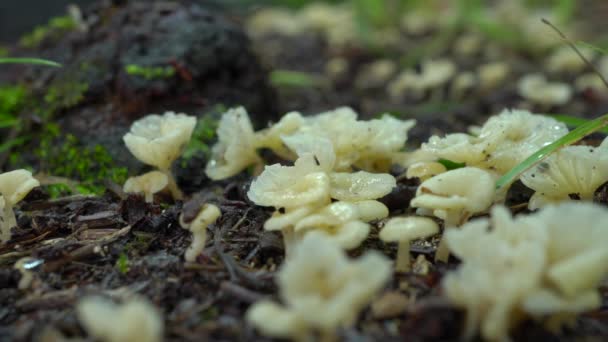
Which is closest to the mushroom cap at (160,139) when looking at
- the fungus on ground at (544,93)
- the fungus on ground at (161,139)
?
the fungus on ground at (161,139)

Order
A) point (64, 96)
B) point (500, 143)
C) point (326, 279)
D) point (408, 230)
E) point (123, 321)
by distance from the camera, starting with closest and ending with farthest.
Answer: point (123, 321) < point (326, 279) < point (408, 230) < point (500, 143) < point (64, 96)

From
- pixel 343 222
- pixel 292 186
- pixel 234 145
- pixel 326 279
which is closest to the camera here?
pixel 326 279

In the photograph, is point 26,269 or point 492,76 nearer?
point 26,269

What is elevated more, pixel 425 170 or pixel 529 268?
pixel 529 268

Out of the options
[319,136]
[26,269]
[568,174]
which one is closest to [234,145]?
[319,136]

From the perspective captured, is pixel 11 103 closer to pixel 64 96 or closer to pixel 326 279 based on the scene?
pixel 64 96

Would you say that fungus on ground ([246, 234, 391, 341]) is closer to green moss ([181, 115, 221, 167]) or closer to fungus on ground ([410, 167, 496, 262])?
fungus on ground ([410, 167, 496, 262])

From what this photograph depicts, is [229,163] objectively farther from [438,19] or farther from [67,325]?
[438,19]

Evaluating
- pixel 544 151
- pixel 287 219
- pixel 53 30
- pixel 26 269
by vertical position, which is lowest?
pixel 26 269

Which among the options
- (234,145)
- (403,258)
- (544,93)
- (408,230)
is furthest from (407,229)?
(544,93)
